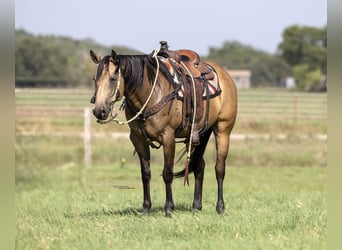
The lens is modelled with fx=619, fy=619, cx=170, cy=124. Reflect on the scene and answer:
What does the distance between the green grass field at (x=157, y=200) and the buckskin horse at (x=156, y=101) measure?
22.0 inches

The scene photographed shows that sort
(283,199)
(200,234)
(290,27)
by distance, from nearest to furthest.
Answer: (200,234)
(283,199)
(290,27)

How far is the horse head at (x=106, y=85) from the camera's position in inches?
254

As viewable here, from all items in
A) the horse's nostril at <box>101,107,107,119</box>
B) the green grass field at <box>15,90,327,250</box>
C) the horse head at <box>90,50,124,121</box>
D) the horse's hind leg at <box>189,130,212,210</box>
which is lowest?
the green grass field at <box>15,90,327,250</box>

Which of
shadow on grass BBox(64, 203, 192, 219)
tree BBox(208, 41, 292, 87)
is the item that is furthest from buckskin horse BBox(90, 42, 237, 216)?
tree BBox(208, 41, 292, 87)

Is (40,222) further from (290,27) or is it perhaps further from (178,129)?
(290,27)

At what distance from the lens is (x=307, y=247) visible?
5.20m

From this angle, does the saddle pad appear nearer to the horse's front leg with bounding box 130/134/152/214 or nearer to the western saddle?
the western saddle

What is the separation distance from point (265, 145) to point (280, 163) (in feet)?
5.17

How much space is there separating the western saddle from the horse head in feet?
3.54

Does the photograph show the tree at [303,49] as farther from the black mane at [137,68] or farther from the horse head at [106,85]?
the horse head at [106,85]

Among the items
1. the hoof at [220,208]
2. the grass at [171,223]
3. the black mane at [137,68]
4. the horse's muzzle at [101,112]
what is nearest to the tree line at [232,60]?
the grass at [171,223]

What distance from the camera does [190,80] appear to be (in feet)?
25.3

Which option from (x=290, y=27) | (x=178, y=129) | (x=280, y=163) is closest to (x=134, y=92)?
(x=178, y=129)

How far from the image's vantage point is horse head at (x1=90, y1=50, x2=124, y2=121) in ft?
21.1
